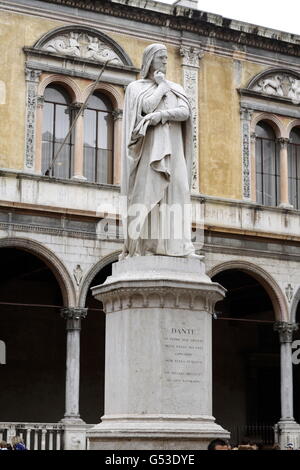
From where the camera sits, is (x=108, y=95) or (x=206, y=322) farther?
(x=108, y=95)

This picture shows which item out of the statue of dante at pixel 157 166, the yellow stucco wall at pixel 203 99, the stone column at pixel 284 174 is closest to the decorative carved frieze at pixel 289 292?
the stone column at pixel 284 174

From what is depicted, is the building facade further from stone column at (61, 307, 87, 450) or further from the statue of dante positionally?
the statue of dante

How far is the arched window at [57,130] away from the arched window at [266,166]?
16.2 ft

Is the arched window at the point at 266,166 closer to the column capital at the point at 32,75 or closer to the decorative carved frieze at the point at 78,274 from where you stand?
the decorative carved frieze at the point at 78,274

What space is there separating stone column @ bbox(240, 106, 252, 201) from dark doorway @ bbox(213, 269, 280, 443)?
12.4 feet

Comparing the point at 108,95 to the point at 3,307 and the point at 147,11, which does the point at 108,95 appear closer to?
the point at 147,11

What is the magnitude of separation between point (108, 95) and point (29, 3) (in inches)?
105

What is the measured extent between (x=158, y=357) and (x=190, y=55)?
1638 cm

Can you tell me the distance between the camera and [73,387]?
66.6 feet

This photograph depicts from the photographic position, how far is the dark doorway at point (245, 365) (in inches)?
1064

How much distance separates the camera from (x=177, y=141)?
29.6 ft

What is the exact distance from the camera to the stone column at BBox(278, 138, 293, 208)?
24348mm

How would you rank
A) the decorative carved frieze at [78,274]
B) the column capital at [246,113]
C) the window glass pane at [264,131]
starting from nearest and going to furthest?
the decorative carved frieze at [78,274]
the column capital at [246,113]
the window glass pane at [264,131]
